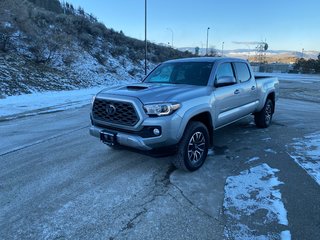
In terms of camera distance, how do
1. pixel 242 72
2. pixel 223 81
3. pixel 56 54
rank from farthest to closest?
pixel 56 54 < pixel 242 72 < pixel 223 81

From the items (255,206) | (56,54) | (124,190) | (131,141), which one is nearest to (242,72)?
(131,141)

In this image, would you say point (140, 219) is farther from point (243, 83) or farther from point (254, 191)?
point (243, 83)

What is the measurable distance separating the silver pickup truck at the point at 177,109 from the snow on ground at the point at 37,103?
614 cm

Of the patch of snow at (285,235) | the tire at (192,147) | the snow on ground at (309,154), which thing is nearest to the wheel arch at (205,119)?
the tire at (192,147)

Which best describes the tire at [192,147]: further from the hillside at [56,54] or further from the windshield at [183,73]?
the hillside at [56,54]

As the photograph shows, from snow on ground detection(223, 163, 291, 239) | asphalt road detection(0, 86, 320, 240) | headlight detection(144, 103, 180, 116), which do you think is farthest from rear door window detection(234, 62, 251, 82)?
headlight detection(144, 103, 180, 116)

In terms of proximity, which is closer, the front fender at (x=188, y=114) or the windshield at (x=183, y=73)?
the front fender at (x=188, y=114)

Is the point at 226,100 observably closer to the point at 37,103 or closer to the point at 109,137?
the point at 109,137

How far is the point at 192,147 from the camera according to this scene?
493 centimetres

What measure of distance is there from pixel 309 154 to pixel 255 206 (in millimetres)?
2592

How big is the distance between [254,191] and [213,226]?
1121 millimetres

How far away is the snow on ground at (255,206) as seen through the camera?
325cm

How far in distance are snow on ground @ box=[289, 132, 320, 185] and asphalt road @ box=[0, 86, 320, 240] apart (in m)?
0.13

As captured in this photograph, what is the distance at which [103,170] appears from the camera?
16.4ft
